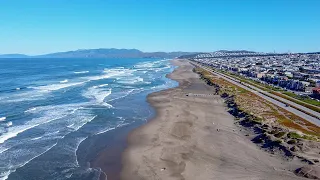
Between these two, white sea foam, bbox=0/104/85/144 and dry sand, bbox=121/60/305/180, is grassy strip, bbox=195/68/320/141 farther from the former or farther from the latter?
white sea foam, bbox=0/104/85/144

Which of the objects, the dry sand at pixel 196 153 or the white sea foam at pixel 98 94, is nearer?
the dry sand at pixel 196 153

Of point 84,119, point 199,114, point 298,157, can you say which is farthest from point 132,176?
point 199,114

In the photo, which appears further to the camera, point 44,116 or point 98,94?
point 98,94

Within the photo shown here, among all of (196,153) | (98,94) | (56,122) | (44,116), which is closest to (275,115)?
(196,153)

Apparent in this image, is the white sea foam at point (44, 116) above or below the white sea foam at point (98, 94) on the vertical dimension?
above

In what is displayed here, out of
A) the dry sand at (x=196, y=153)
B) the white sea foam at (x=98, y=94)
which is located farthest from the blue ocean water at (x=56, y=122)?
the dry sand at (x=196, y=153)

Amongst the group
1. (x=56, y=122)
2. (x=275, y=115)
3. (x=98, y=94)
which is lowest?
(x=98, y=94)

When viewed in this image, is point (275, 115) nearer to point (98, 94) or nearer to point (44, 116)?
point (44, 116)

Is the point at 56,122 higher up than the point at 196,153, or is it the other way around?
the point at 56,122

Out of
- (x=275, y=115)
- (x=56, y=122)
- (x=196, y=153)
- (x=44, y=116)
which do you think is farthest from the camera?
(x=44, y=116)

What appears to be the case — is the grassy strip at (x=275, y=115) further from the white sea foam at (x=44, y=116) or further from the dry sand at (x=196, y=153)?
the white sea foam at (x=44, y=116)
